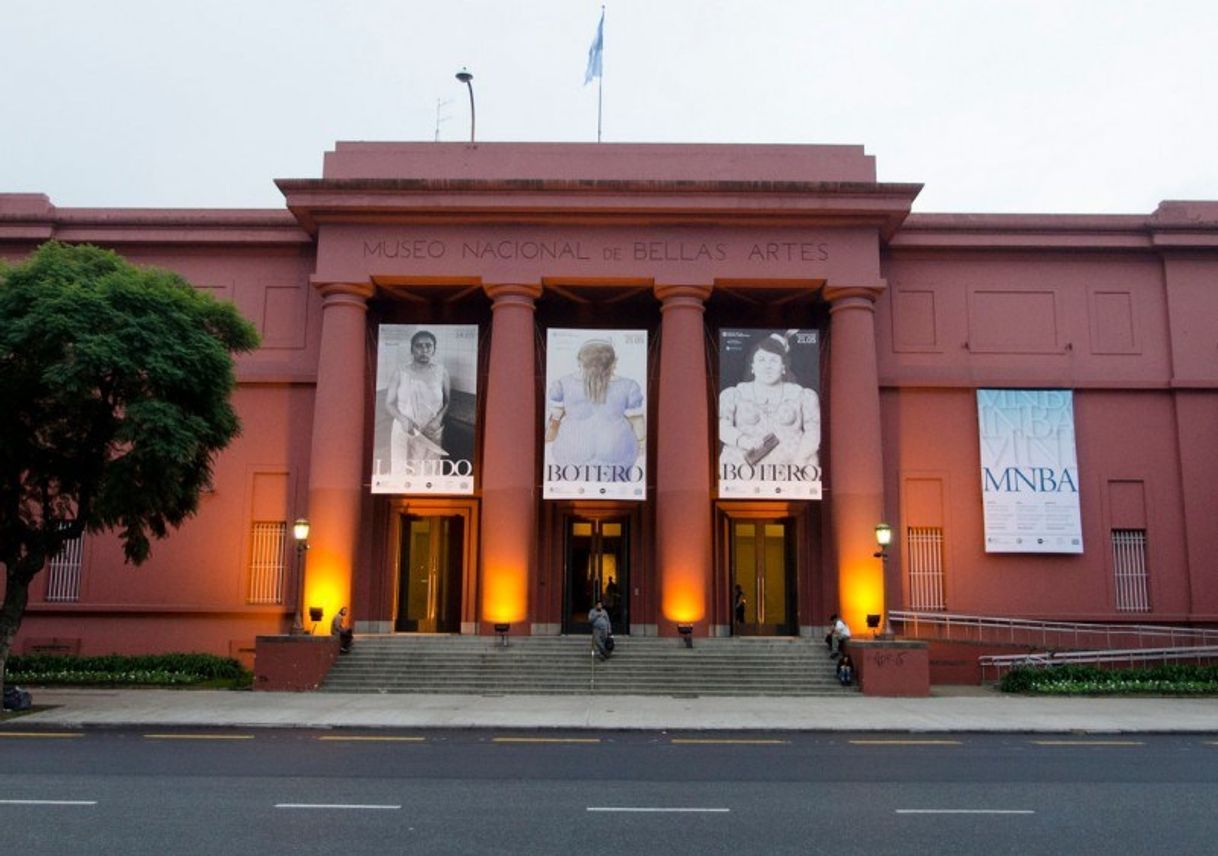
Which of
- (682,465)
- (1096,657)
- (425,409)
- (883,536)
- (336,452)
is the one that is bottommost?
(1096,657)

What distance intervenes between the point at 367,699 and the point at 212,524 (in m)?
9.35

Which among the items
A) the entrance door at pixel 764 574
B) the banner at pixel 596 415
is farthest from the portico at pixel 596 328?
the banner at pixel 596 415

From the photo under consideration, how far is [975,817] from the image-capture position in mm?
9711

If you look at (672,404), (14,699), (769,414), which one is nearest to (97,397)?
(14,699)

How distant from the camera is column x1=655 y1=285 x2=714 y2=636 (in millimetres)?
26016

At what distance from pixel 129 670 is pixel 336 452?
6998 millimetres

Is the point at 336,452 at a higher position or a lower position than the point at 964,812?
higher

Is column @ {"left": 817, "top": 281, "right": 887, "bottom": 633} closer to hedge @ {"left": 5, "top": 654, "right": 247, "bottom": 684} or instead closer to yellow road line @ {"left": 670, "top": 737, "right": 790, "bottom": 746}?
yellow road line @ {"left": 670, "top": 737, "right": 790, "bottom": 746}


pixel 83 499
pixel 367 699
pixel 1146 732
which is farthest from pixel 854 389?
pixel 83 499

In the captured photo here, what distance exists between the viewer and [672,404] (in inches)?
1065

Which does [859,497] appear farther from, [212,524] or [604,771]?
[212,524]

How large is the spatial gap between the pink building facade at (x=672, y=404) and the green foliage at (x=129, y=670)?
Answer: 7.52 feet

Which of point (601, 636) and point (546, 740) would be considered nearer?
point (546, 740)

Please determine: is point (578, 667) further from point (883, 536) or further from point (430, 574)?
point (883, 536)
